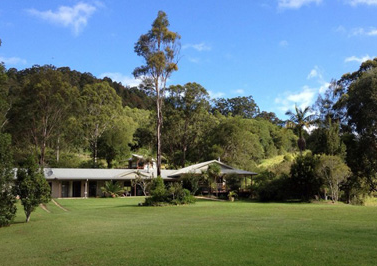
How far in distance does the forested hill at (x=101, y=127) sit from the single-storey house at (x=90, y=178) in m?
6.15

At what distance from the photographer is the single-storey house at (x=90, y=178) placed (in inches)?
1417

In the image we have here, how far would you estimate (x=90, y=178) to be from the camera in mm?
36531

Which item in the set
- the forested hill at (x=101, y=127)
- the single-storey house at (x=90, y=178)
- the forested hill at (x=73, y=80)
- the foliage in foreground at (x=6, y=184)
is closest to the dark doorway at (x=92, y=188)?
the single-storey house at (x=90, y=178)

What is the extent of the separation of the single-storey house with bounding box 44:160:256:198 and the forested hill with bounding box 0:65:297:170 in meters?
6.15

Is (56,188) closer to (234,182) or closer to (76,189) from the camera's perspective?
(76,189)

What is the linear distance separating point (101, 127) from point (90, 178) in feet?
53.0

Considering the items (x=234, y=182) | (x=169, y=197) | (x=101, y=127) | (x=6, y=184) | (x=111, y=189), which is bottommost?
(x=111, y=189)

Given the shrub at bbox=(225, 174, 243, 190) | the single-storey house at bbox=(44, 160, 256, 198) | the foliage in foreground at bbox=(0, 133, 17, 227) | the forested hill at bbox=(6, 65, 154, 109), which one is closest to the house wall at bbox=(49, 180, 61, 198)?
the single-storey house at bbox=(44, 160, 256, 198)

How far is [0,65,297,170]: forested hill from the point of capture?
135ft

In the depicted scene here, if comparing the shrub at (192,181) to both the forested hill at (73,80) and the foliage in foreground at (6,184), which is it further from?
the foliage in foreground at (6,184)

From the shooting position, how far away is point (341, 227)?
452 inches

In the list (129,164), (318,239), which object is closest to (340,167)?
(318,239)

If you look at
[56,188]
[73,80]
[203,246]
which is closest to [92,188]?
[56,188]

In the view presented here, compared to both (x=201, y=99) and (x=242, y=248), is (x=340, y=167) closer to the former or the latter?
(x=242, y=248)
